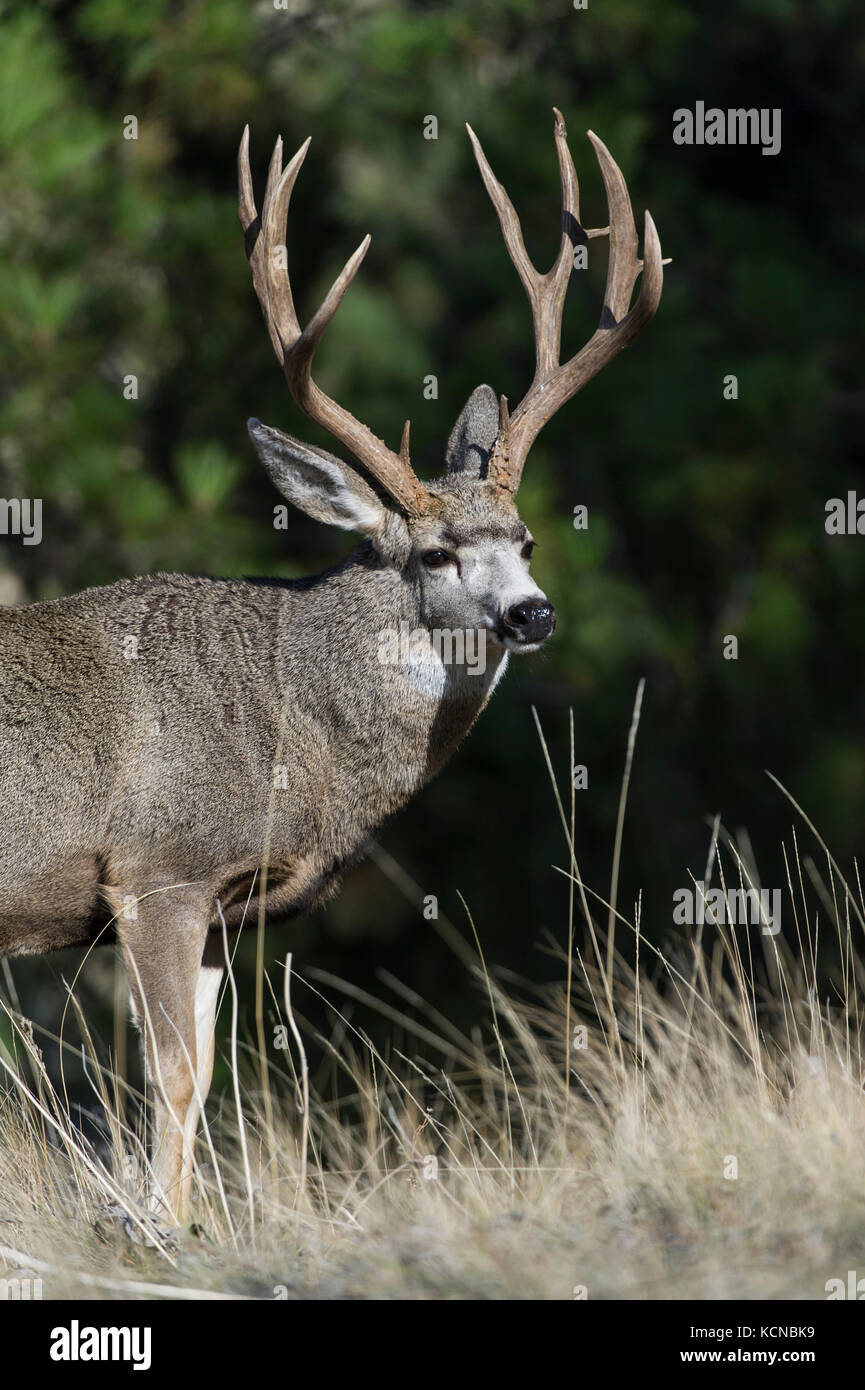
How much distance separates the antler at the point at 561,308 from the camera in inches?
227

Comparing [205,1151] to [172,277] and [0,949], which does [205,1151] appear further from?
[172,277]

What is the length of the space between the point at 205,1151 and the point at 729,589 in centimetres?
656

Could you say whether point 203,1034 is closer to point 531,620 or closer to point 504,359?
point 531,620

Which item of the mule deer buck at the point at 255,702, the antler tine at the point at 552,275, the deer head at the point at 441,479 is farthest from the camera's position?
the antler tine at the point at 552,275

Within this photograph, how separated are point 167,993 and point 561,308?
285cm

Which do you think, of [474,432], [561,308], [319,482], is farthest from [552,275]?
[319,482]

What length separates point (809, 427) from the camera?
1102 cm

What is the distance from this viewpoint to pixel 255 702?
5.41 m

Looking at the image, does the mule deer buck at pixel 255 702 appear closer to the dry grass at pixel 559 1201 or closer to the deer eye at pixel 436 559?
the deer eye at pixel 436 559

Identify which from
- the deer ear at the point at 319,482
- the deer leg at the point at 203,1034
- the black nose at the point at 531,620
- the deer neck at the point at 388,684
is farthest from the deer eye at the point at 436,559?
the deer leg at the point at 203,1034

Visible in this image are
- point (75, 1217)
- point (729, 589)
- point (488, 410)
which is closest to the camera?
point (75, 1217)

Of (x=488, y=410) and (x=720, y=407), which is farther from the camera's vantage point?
(x=720, y=407)
